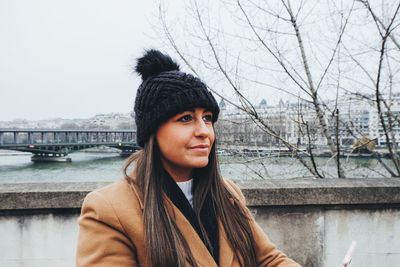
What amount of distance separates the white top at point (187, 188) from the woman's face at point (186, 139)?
0.49 feet

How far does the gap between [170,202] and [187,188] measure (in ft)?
0.61

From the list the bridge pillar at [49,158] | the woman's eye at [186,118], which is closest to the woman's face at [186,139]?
the woman's eye at [186,118]

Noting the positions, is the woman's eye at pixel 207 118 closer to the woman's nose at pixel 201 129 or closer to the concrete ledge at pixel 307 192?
the woman's nose at pixel 201 129

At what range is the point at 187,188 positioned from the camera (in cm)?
149

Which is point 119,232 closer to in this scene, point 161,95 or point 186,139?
point 186,139

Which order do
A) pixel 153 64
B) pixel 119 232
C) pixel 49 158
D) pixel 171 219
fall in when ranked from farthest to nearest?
pixel 49 158
pixel 153 64
pixel 171 219
pixel 119 232

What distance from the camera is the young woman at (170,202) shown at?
3.84 ft

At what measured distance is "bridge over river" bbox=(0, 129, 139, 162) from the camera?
116ft

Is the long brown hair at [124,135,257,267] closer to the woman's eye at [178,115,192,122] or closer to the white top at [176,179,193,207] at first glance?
the white top at [176,179,193,207]

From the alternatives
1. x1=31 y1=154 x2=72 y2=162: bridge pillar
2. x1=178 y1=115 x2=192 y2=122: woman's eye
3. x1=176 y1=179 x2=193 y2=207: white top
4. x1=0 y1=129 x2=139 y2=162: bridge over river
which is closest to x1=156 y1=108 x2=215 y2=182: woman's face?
x1=178 y1=115 x2=192 y2=122: woman's eye

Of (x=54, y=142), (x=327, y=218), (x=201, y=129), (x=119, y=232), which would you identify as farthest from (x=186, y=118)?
(x=54, y=142)

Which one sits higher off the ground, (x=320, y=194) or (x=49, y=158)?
(x=320, y=194)

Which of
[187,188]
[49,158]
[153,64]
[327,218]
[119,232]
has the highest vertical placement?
[153,64]

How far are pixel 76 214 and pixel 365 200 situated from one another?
2.33 metres
